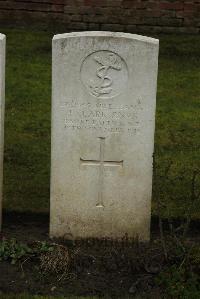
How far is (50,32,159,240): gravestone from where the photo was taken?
6168mm

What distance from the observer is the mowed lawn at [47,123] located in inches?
293

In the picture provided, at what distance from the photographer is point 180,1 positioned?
13789 millimetres

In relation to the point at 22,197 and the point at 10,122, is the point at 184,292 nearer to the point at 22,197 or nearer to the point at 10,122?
the point at 22,197

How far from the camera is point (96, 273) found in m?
5.98

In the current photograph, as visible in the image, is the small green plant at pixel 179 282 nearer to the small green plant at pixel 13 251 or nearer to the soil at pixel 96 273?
the soil at pixel 96 273

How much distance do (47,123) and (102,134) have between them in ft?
10.7

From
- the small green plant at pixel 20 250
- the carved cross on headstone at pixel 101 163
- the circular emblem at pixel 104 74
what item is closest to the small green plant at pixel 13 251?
the small green plant at pixel 20 250

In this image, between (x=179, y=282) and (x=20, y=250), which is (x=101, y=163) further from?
(x=179, y=282)

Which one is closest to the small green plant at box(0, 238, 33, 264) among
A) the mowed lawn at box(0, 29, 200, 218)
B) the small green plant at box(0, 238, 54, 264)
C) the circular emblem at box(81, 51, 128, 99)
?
the small green plant at box(0, 238, 54, 264)

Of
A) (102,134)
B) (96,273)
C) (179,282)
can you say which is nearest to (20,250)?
(96,273)

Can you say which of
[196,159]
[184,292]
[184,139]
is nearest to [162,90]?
[184,139]

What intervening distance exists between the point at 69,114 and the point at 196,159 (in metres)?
2.50

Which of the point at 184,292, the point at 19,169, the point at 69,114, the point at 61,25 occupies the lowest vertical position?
the point at 184,292

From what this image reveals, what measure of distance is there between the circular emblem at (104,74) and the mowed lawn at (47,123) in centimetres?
73
